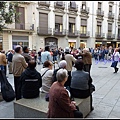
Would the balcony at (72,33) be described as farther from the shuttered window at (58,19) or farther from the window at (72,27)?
the shuttered window at (58,19)

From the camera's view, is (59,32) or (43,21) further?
(59,32)

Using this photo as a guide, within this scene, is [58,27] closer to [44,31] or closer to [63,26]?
[63,26]

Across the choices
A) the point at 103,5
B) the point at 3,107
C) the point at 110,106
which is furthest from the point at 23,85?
the point at 103,5

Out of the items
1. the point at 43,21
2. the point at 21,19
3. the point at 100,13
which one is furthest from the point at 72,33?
the point at 21,19

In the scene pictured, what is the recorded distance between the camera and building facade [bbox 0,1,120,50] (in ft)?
61.9

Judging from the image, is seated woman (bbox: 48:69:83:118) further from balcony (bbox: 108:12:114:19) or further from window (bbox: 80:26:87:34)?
balcony (bbox: 108:12:114:19)

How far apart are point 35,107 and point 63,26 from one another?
20.4m

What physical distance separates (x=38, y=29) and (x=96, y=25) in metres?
11.2

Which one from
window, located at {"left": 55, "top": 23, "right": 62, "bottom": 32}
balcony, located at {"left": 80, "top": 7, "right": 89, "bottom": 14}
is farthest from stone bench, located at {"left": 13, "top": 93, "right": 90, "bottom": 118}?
balcony, located at {"left": 80, "top": 7, "right": 89, "bottom": 14}

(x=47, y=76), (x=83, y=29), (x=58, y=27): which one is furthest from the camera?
(x=83, y=29)

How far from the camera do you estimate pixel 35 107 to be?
119 inches

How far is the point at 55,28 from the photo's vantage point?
71.7 ft

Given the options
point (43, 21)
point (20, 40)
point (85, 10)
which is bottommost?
point (20, 40)

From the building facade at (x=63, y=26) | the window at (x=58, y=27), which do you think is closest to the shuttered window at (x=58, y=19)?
the building facade at (x=63, y=26)
